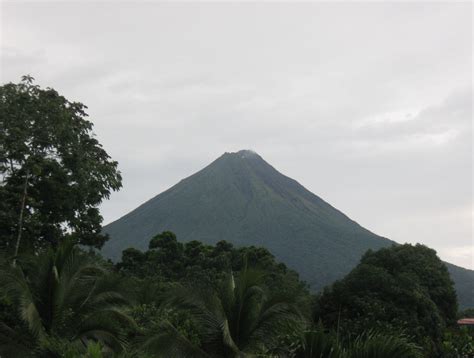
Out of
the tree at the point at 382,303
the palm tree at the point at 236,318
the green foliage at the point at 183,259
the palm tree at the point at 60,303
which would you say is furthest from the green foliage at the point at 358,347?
the green foliage at the point at 183,259

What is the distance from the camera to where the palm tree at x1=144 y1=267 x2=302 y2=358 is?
1095 centimetres

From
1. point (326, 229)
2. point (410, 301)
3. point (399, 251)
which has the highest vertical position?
point (326, 229)

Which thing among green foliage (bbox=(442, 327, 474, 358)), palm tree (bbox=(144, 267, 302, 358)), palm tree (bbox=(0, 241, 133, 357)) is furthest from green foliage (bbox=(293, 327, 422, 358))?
green foliage (bbox=(442, 327, 474, 358))

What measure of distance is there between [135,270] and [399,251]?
67.4 feet

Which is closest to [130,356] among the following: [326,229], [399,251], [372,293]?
[372,293]

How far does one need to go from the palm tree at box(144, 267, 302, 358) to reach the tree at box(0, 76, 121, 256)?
42.9 ft

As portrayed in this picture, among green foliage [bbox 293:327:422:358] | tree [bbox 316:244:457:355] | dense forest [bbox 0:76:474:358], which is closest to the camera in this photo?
green foliage [bbox 293:327:422:358]

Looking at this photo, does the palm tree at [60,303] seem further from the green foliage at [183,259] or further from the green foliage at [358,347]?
the green foliage at [183,259]

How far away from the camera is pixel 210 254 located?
168ft

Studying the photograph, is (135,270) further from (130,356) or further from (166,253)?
(130,356)

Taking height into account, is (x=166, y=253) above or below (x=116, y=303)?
above

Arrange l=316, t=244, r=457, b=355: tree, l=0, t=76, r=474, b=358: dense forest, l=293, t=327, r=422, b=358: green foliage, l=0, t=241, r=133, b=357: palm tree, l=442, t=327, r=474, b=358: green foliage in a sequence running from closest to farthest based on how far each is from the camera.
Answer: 1. l=293, t=327, r=422, b=358: green foliage
2. l=0, t=76, r=474, b=358: dense forest
3. l=0, t=241, r=133, b=357: palm tree
4. l=442, t=327, r=474, b=358: green foliage
5. l=316, t=244, r=457, b=355: tree

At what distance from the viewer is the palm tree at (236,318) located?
11.0 m

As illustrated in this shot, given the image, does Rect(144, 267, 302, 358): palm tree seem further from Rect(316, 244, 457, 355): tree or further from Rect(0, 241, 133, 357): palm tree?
Rect(316, 244, 457, 355): tree
